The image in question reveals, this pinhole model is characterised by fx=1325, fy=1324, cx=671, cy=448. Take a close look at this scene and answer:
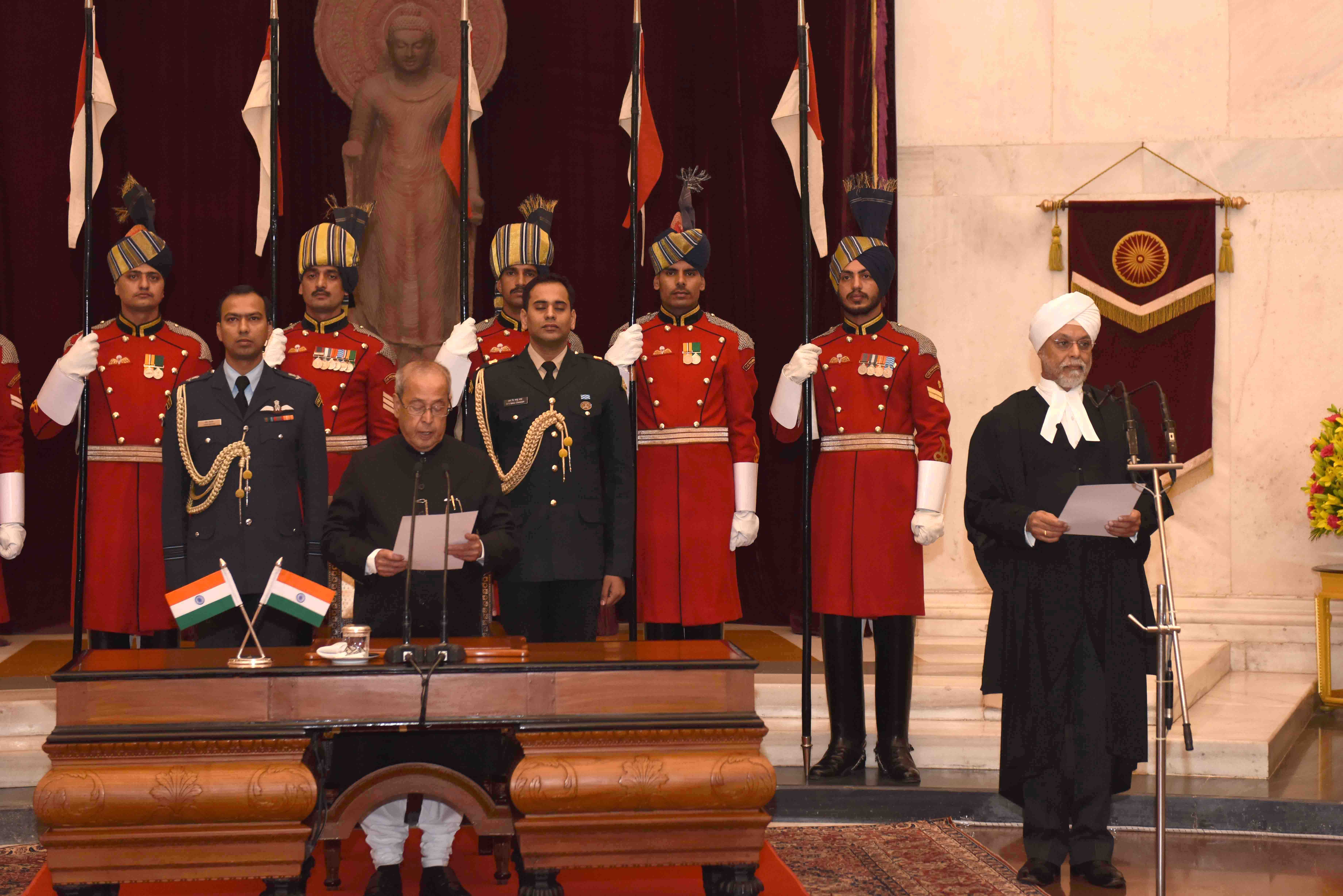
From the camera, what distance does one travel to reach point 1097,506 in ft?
11.5

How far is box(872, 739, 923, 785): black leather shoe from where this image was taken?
4.52 m

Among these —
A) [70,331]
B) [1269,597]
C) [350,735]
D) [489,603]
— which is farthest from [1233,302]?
[70,331]

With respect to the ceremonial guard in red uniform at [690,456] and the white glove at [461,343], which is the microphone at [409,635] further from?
the ceremonial guard in red uniform at [690,456]

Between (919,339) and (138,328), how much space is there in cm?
279

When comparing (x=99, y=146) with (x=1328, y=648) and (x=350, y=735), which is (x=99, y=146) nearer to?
(x=350, y=735)

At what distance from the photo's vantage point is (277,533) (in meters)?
4.05

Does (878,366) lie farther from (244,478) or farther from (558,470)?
(244,478)

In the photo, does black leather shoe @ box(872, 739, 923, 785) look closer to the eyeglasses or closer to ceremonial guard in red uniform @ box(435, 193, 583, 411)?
ceremonial guard in red uniform @ box(435, 193, 583, 411)

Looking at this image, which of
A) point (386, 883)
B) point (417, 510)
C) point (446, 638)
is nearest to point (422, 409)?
point (417, 510)

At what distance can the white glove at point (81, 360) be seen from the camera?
457 centimetres

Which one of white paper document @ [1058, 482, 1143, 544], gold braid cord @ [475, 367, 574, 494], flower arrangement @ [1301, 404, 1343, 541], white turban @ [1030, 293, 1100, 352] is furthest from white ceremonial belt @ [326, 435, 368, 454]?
flower arrangement @ [1301, 404, 1343, 541]

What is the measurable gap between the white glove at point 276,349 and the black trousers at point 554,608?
1.22m

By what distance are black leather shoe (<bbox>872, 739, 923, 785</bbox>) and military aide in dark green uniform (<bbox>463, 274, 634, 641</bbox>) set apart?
45.6 inches

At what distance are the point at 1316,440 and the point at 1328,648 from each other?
0.96 meters
